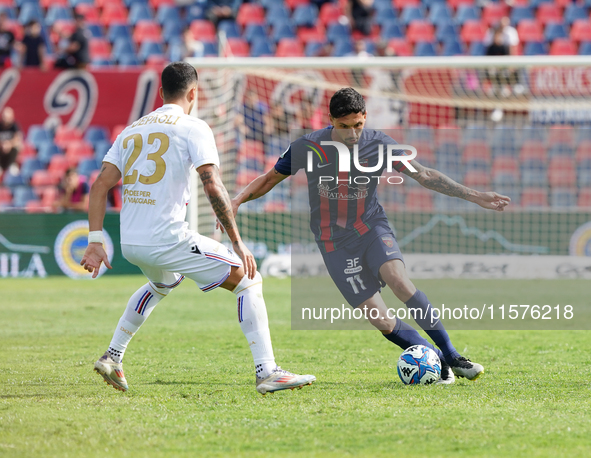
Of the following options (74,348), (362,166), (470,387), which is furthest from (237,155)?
(470,387)

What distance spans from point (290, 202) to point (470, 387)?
10160 mm

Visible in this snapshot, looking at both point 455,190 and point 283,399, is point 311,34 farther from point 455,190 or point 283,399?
point 283,399

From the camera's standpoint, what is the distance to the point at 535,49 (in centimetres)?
1844

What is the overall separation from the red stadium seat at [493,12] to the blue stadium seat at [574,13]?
4.83ft

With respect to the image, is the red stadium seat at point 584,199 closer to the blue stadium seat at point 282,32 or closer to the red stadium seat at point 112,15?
the blue stadium seat at point 282,32

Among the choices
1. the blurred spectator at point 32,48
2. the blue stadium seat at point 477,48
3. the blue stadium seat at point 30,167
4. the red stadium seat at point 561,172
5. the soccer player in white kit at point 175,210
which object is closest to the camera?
the soccer player in white kit at point 175,210

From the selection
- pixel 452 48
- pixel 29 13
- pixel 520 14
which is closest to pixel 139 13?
pixel 29 13

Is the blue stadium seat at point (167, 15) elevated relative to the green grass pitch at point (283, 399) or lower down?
elevated

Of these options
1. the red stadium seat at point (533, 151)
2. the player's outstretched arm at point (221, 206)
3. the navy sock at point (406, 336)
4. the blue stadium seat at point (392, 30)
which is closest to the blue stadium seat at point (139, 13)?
the blue stadium seat at point (392, 30)

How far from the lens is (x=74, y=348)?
23.6 ft

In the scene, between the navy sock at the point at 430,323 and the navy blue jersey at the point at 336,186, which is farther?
the navy blue jersey at the point at 336,186

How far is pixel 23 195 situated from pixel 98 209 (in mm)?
11708

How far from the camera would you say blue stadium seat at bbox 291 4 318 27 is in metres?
19.1

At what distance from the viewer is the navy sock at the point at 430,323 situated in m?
5.48
